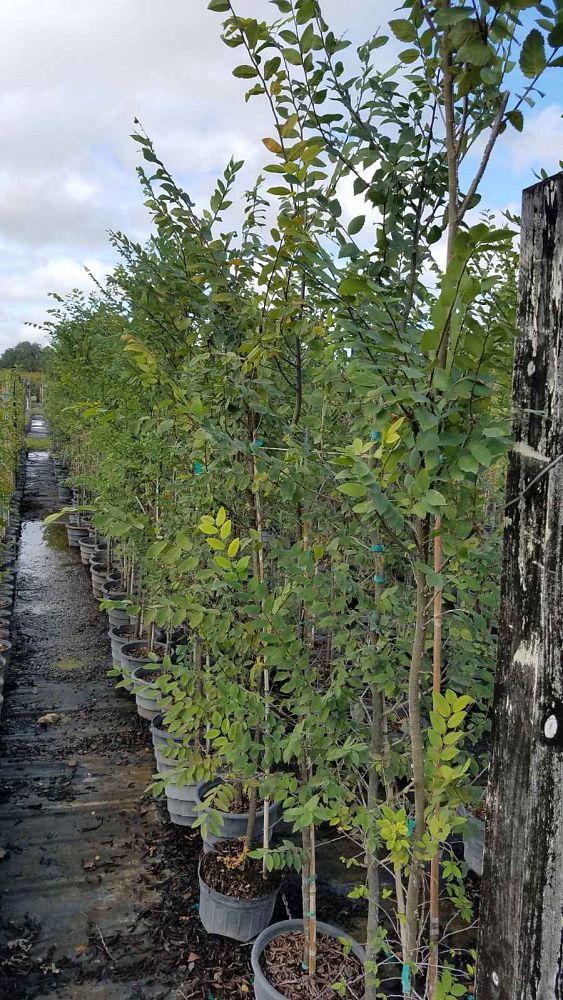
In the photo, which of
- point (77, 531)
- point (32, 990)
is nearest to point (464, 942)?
point (32, 990)

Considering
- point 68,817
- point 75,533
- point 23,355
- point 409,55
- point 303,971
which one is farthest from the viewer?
point 23,355

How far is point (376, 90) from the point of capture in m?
1.31

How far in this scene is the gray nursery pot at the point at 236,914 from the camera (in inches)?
98.7

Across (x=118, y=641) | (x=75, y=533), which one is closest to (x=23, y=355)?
(x=75, y=533)

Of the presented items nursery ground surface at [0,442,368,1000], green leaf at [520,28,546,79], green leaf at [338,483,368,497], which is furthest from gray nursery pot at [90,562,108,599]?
green leaf at [520,28,546,79]

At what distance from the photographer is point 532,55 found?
2.96 ft

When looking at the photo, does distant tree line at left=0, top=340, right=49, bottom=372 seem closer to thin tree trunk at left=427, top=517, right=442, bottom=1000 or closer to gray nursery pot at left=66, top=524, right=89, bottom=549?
gray nursery pot at left=66, top=524, right=89, bottom=549

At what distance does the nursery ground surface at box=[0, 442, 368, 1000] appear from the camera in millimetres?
2439

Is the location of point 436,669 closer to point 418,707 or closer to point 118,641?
point 418,707

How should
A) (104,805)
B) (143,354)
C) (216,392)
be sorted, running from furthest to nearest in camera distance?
→ (104,805) < (216,392) < (143,354)

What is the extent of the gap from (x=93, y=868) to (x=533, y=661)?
300cm

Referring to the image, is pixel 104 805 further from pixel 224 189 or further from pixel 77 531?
pixel 77 531

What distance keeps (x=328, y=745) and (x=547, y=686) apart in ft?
3.34

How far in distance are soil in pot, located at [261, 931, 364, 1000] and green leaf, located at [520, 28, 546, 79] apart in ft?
7.53
